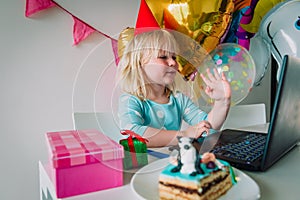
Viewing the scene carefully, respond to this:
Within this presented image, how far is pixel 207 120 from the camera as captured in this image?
65 cm

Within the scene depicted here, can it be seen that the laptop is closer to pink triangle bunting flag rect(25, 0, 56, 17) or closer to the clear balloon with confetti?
the clear balloon with confetti

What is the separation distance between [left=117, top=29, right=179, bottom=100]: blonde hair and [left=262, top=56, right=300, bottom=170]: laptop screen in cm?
22

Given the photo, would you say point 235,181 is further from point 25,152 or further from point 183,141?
point 25,152

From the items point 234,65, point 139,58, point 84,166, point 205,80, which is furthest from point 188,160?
point 234,65

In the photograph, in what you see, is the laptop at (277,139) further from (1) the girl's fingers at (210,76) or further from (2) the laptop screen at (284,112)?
(1) the girl's fingers at (210,76)

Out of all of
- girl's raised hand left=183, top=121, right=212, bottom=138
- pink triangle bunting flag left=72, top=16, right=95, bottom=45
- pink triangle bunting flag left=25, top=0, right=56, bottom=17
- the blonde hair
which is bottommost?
girl's raised hand left=183, top=121, right=212, bottom=138

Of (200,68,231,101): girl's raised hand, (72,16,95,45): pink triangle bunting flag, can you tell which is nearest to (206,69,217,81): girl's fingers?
(200,68,231,101): girl's raised hand

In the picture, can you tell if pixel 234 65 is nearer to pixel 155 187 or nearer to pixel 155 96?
pixel 155 96

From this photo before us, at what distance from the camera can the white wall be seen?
0.98 m

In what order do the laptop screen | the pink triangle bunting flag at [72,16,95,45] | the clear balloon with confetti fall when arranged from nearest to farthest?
the laptop screen < the clear balloon with confetti < the pink triangle bunting flag at [72,16,95,45]

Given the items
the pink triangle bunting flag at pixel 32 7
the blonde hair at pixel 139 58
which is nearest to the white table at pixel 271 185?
the blonde hair at pixel 139 58

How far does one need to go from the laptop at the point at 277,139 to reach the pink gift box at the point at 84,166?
17 centimetres

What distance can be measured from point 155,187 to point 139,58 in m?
→ 0.25

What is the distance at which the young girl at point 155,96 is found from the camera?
545mm
